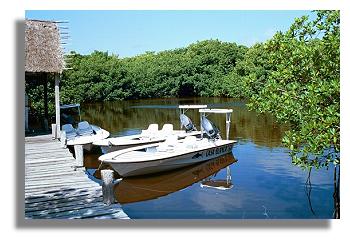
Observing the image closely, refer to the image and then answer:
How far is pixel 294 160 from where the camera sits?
207 inches

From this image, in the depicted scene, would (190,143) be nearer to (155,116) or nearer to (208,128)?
(208,128)

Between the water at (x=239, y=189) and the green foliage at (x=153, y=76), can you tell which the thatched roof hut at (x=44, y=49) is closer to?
the water at (x=239, y=189)

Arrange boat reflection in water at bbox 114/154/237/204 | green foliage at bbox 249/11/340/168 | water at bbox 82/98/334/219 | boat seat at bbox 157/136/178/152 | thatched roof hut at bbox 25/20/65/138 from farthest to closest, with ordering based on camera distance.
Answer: boat seat at bbox 157/136/178/152 < thatched roof hut at bbox 25/20/65/138 < boat reflection in water at bbox 114/154/237/204 < water at bbox 82/98/334/219 < green foliage at bbox 249/11/340/168

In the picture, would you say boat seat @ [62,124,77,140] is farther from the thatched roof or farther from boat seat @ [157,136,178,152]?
boat seat @ [157,136,178,152]

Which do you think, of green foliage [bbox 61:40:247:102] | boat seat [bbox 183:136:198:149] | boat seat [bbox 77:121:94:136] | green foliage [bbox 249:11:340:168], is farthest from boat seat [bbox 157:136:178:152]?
green foliage [bbox 61:40:247:102]

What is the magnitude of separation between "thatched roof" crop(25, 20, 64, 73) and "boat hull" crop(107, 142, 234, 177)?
7.45ft

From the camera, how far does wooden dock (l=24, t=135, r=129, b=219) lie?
5.49 metres

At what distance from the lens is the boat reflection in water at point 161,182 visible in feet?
28.3

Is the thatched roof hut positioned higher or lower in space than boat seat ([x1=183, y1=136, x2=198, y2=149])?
higher

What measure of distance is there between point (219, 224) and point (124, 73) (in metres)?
12.0

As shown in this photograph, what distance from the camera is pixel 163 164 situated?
963 centimetres

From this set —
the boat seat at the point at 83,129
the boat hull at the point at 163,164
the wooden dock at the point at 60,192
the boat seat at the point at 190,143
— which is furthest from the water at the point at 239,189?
the wooden dock at the point at 60,192
